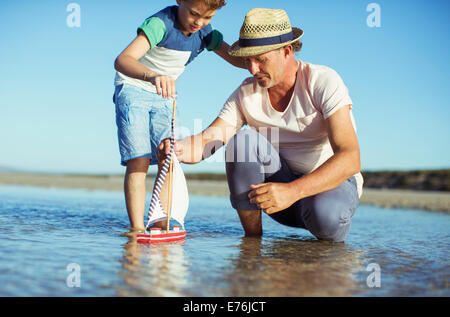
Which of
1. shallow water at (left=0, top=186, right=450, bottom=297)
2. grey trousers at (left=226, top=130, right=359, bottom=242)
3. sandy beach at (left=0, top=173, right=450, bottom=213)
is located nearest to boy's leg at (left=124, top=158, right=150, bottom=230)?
shallow water at (left=0, top=186, right=450, bottom=297)

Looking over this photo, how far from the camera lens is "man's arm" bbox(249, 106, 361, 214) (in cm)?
231

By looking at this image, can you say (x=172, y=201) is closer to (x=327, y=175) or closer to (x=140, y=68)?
(x=140, y=68)

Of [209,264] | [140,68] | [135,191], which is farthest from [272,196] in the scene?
[135,191]

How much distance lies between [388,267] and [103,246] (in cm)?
149

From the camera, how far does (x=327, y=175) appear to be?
2.44 metres

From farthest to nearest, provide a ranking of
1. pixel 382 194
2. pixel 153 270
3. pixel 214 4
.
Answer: pixel 382 194 → pixel 214 4 → pixel 153 270

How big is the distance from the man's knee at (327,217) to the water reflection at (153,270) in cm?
90

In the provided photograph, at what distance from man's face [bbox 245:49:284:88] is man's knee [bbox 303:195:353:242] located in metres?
0.81

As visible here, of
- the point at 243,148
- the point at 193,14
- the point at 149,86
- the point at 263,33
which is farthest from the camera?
the point at 149,86

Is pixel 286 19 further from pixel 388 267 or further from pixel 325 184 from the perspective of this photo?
pixel 388 267

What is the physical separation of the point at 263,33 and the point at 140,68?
2.69ft

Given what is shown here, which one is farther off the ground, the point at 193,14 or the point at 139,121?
the point at 193,14

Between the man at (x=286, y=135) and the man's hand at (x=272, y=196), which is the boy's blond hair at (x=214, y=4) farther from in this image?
the man's hand at (x=272, y=196)
